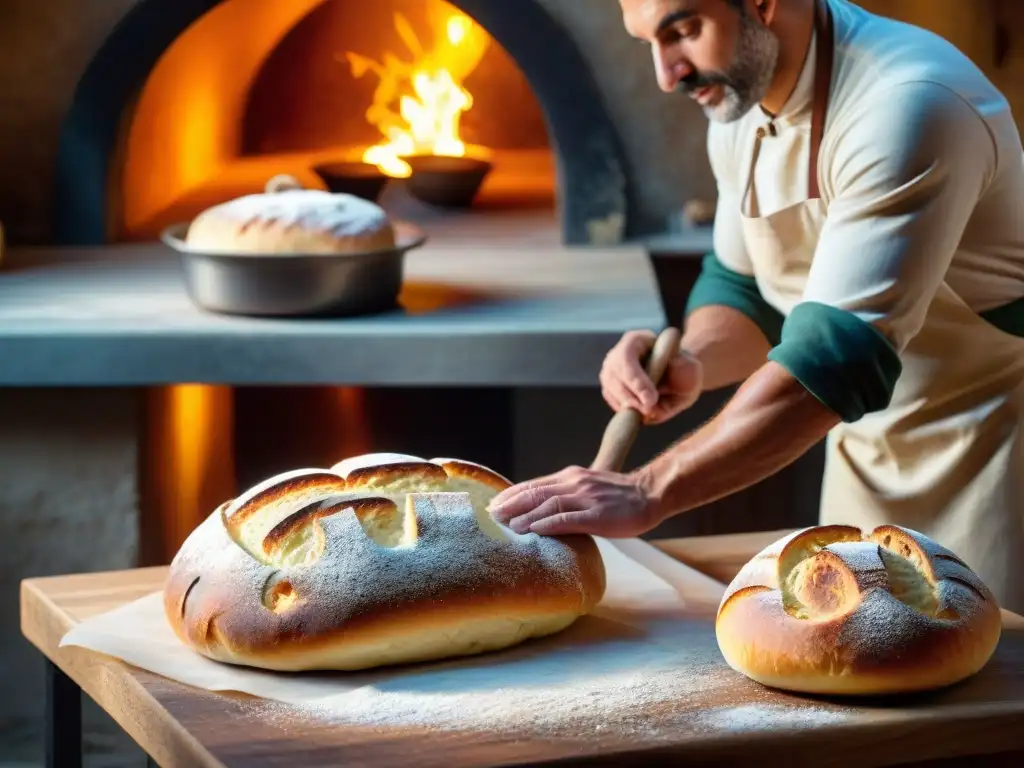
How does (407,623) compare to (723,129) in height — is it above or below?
below

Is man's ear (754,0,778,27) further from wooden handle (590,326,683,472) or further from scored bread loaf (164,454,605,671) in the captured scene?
scored bread loaf (164,454,605,671)

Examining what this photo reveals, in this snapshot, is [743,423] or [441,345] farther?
[441,345]

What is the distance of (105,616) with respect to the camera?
66.6 inches

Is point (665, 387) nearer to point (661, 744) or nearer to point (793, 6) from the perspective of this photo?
point (793, 6)

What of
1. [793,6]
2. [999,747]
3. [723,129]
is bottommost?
[999,747]

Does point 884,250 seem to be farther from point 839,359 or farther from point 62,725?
point 62,725

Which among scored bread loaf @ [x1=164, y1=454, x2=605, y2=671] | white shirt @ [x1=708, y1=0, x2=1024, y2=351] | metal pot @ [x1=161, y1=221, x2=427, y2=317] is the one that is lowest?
metal pot @ [x1=161, y1=221, x2=427, y2=317]

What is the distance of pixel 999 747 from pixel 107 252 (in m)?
2.95

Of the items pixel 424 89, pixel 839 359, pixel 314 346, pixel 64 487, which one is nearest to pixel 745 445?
pixel 839 359

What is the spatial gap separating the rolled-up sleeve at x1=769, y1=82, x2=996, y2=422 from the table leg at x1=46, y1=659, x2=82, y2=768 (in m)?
0.92

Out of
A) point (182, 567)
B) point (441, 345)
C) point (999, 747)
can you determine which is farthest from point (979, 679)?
point (441, 345)

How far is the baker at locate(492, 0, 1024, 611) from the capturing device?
1.77 m

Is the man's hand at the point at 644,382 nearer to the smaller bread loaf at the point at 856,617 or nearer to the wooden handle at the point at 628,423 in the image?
the wooden handle at the point at 628,423

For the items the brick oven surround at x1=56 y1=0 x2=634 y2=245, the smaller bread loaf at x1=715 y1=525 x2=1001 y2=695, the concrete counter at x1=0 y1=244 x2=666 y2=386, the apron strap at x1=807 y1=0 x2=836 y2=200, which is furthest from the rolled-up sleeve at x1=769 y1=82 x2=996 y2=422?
the brick oven surround at x1=56 y1=0 x2=634 y2=245
